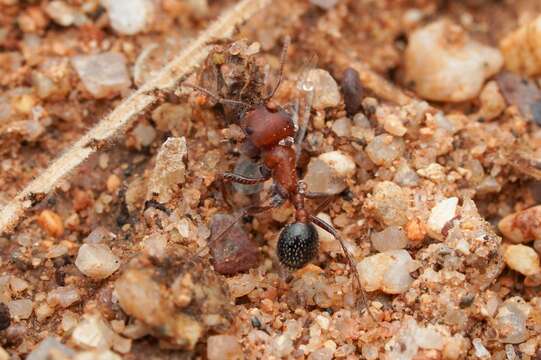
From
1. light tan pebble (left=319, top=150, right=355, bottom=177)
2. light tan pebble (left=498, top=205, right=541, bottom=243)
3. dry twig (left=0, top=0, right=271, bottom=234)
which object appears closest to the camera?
dry twig (left=0, top=0, right=271, bottom=234)

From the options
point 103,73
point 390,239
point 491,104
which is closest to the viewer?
point 390,239

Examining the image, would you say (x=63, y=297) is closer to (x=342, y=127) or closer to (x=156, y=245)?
(x=156, y=245)

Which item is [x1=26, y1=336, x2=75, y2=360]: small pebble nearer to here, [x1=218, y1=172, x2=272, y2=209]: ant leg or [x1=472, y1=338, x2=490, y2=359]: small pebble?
[x1=218, y1=172, x2=272, y2=209]: ant leg

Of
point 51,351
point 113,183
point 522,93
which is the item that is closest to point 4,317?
point 51,351

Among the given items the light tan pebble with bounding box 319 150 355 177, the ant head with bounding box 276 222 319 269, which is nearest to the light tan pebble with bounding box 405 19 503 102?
the light tan pebble with bounding box 319 150 355 177

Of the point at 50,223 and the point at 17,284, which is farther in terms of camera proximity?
the point at 50,223

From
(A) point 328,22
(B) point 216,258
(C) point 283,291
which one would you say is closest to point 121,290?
(B) point 216,258
